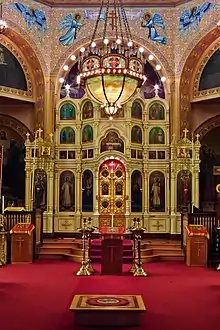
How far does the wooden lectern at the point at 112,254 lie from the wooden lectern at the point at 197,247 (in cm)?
274

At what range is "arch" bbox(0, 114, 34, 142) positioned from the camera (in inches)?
829

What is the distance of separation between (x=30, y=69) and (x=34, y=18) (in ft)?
6.26

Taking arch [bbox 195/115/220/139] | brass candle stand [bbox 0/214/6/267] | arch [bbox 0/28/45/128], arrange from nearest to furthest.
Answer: brass candle stand [bbox 0/214/6/267], arch [bbox 0/28/45/128], arch [bbox 195/115/220/139]

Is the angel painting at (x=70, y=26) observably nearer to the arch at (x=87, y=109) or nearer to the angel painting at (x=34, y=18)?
the angel painting at (x=34, y=18)

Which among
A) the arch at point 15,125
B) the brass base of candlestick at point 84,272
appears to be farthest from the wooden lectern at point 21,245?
the arch at point 15,125

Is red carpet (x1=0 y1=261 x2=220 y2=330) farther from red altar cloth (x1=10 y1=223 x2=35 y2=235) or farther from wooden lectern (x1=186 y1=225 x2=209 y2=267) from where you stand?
red altar cloth (x1=10 y1=223 x2=35 y2=235)

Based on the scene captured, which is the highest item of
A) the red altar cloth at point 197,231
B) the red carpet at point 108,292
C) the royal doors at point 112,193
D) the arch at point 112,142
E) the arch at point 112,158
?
the arch at point 112,142

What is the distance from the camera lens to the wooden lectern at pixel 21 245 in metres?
15.3

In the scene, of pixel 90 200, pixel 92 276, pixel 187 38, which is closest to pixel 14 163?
pixel 90 200

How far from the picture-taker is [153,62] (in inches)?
810

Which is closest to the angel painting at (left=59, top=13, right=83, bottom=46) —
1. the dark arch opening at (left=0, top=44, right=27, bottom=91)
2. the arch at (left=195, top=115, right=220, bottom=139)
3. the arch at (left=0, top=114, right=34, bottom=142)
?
the dark arch opening at (left=0, top=44, right=27, bottom=91)

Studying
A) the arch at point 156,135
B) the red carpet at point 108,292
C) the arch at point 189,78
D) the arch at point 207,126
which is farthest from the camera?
the arch at point 207,126

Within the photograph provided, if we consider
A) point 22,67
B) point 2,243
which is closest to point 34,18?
point 22,67

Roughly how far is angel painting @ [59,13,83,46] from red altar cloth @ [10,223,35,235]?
8042 millimetres
